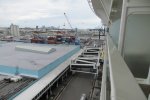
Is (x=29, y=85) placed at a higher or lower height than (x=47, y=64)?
lower

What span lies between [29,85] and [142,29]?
9.05 meters

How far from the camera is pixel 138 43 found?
3201 millimetres

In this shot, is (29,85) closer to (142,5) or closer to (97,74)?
(97,74)

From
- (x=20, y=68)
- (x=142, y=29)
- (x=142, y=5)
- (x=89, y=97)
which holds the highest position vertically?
(x=142, y=5)

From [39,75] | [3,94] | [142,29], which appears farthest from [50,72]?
[142,29]

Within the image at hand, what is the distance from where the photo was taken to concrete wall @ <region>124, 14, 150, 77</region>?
312 cm

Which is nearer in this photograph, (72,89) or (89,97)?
(89,97)

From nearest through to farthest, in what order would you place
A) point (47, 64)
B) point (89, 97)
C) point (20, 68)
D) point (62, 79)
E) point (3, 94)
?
1. point (3, 94)
2. point (89, 97)
3. point (20, 68)
4. point (47, 64)
5. point (62, 79)

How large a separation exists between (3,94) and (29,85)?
172 cm

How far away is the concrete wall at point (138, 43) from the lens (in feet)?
10.2

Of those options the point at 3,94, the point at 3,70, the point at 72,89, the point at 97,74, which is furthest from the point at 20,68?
the point at 97,74

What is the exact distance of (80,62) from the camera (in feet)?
55.0

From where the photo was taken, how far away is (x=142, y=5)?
311 cm

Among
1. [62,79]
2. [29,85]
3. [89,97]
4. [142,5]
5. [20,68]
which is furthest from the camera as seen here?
[62,79]
